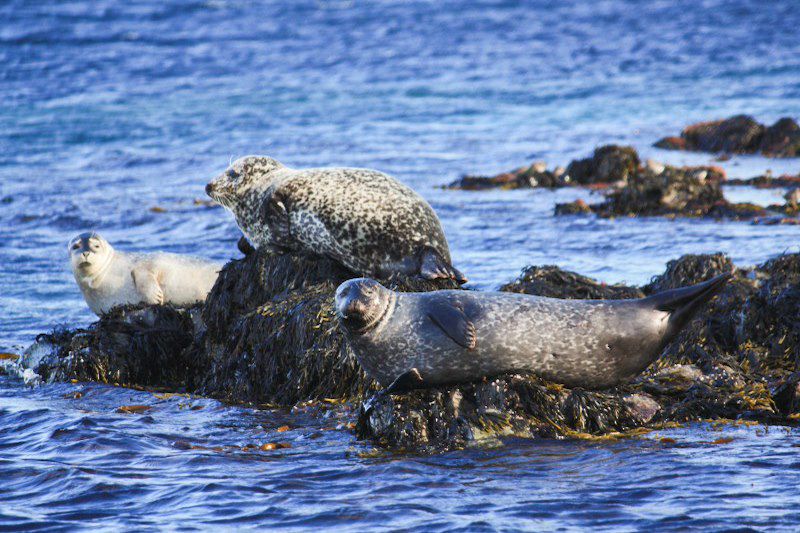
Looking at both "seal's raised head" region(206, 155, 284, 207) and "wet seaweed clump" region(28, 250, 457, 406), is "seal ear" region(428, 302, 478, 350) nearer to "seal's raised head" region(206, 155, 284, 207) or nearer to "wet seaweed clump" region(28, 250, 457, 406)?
"wet seaweed clump" region(28, 250, 457, 406)

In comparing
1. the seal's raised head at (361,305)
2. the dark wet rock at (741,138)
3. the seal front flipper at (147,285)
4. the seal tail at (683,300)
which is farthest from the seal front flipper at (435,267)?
the dark wet rock at (741,138)

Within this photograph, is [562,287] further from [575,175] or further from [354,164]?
[354,164]

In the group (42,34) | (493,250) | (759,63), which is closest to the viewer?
(493,250)

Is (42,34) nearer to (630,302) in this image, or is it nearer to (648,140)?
(648,140)

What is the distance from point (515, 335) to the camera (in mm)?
5758

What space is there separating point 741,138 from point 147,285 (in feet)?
35.0

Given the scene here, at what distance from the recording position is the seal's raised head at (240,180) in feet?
26.4

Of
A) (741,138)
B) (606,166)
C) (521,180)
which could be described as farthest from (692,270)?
(741,138)

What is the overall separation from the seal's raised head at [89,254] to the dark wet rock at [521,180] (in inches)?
264

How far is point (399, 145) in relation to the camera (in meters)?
18.2

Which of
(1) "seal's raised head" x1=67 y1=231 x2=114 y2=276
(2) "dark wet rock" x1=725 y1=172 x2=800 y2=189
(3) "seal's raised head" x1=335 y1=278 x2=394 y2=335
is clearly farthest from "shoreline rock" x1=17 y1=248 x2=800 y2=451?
(2) "dark wet rock" x1=725 y1=172 x2=800 y2=189

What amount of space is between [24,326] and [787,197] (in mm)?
7923

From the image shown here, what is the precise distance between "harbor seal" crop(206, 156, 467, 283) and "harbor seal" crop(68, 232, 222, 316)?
119 centimetres

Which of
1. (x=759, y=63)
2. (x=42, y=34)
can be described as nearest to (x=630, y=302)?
(x=759, y=63)
